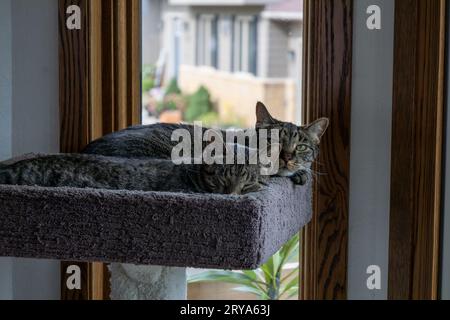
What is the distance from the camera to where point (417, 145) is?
205 centimetres

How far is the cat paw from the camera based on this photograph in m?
1.91

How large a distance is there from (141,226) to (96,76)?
768 mm

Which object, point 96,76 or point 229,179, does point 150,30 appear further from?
point 229,179

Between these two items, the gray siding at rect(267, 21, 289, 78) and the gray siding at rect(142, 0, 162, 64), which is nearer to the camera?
the gray siding at rect(142, 0, 162, 64)

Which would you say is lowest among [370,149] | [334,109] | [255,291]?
[255,291]

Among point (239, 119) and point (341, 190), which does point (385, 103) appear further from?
point (239, 119)

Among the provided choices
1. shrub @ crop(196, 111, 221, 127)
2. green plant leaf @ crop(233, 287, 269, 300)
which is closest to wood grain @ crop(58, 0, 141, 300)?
green plant leaf @ crop(233, 287, 269, 300)

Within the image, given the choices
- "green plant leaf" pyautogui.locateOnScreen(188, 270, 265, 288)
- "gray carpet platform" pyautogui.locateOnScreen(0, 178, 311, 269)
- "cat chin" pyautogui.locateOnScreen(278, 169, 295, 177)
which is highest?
"cat chin" pyautogui.locateOnScreen(278, 169, 295, 177)

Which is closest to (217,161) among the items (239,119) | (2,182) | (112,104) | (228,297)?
(2,182)

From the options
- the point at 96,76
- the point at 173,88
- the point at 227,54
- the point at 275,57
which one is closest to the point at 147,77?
the point at 96,76

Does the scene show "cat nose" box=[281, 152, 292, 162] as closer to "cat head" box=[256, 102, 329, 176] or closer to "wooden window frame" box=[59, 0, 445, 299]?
"cat head" box=[256, 102, 329, 176]

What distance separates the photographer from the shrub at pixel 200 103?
5.39 meters

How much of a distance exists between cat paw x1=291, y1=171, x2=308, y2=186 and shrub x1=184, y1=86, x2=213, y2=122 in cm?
340
